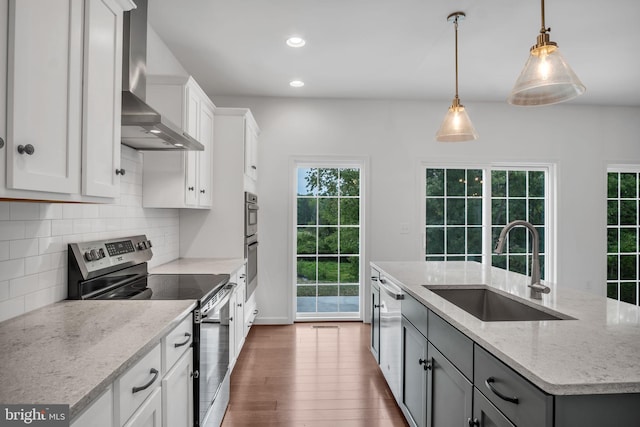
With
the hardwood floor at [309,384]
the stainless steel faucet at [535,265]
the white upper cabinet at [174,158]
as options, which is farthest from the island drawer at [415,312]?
the white upper cabinet at [174,158]

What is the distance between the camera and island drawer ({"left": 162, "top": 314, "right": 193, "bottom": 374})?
1.39 meters

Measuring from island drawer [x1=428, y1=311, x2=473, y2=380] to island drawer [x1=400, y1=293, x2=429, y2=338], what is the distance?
74 mm

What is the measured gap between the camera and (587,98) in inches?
171

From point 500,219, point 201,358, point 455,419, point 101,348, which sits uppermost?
point 500,219

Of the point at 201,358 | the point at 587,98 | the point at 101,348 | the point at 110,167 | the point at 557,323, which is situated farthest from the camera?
the point at 587,98

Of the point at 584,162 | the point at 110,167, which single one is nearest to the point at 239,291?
the point at 110,167

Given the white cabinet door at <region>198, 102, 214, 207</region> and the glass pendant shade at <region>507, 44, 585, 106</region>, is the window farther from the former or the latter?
the glass pendant shade at <region>507, 44, 585, 106</region>

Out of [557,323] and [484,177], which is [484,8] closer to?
[557,323]

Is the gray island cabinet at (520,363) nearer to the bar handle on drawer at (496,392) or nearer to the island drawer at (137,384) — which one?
the bar handle on drawer at (496,392)

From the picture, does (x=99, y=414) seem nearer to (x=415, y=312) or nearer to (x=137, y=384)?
(x=137, y=384)

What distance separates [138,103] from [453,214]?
12.6 feet

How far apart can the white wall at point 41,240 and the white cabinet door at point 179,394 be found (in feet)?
2.23

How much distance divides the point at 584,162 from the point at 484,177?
4.25 feet

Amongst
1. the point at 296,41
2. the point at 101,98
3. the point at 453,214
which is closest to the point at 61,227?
the point at 101,98
